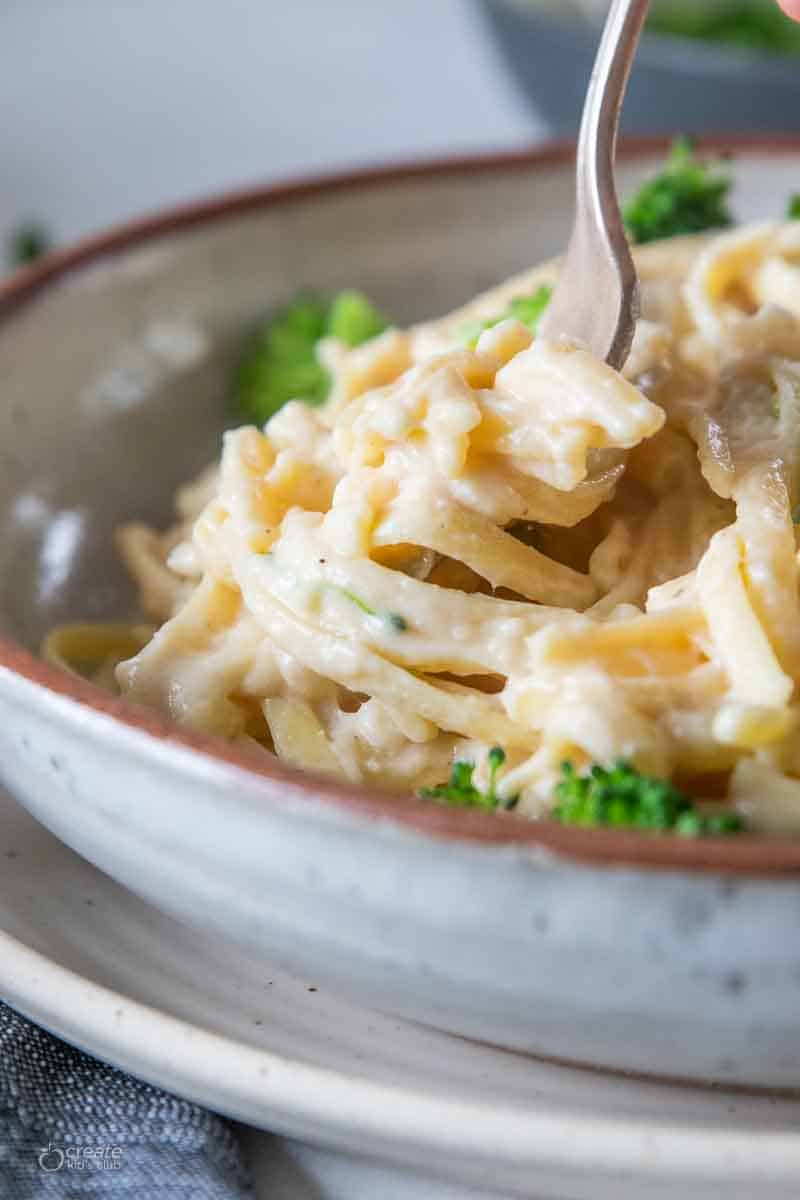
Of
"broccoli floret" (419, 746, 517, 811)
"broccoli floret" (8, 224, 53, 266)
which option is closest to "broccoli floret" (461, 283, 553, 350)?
"broccoli floret" (419, 746, 517, 811)

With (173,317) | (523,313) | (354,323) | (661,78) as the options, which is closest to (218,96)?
(661,78)

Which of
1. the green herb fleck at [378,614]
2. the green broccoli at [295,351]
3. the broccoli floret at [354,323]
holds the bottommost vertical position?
the green broccoli at [295,351]

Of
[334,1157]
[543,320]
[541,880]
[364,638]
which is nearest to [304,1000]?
[334,1157]

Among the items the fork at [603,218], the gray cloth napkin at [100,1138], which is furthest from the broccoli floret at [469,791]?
the fork at [603,218]

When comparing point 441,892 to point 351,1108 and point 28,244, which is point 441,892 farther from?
point 28,244

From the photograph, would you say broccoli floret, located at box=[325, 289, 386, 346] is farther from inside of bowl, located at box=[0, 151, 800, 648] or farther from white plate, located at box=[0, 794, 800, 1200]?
white plate, located at box=[0, 794, 800, 1200]

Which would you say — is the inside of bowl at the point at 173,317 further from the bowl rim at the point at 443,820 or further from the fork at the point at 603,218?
the fork at the point at 603,218


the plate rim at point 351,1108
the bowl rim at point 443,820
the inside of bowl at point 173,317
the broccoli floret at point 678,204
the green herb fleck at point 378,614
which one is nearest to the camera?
the bowl rim at point 443,820
